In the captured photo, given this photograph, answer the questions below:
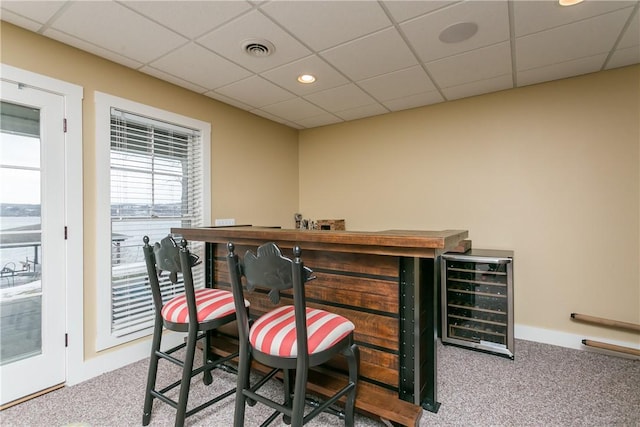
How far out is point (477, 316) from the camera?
122 inches

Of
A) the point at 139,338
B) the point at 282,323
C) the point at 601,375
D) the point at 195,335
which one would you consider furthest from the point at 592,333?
the point at 139,338

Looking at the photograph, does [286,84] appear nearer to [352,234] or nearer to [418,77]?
[418,77]

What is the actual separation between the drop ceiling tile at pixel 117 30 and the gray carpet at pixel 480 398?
2591 millimetres

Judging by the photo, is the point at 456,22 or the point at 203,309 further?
the point at 456,22

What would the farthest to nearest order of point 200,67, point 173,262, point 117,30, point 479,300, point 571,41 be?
1. point 479,300
2. point 200,67
3. point 571,41
4. point 117,30
5. point 173,262

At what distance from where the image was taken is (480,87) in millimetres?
3260

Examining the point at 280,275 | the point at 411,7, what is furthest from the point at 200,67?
the point at 280,275

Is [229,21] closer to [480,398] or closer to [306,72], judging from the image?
[306,72]

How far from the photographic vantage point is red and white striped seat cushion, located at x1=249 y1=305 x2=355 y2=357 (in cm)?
150

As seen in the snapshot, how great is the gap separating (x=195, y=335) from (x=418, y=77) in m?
2.85

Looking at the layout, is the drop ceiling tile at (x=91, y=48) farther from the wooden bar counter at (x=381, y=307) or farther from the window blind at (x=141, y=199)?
A: the wooden bar counter at (x=381, y=307)

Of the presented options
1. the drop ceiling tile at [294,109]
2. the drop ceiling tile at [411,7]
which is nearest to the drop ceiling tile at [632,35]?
the drop ceiling tile at [411,7]

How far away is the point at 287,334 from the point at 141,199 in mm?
2201

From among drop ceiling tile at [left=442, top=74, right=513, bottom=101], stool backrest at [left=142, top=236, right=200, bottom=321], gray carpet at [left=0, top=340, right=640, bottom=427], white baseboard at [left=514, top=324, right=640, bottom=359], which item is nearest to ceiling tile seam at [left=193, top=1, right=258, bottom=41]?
stool backrest at [left=142, top=236, right=200, bottom=321]
